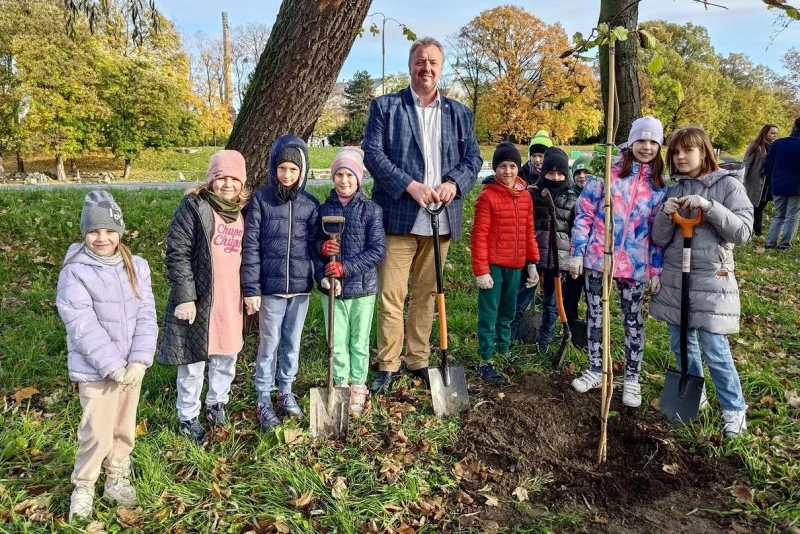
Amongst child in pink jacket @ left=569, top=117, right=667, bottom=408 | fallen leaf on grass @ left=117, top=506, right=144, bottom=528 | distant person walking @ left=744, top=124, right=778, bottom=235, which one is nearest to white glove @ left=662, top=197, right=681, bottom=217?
child in pink jacket @ left=569, top=117, right=667, bottom=408

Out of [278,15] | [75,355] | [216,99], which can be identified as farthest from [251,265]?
[216,99]

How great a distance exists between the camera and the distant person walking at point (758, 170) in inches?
374

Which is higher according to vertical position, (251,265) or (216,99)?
(216,99)

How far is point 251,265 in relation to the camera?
10.9 ft

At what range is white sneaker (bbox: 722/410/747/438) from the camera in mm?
3430

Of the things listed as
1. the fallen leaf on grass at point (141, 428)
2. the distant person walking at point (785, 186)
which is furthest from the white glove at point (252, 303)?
the distant person walking at point (785, 186)

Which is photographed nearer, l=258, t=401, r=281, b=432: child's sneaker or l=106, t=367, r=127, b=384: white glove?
l=106, t=367, r=127, b=384: white glove

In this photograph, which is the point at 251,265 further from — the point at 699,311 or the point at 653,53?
the point at 699,311

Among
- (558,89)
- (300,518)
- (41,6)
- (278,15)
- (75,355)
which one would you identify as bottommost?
(300,518)

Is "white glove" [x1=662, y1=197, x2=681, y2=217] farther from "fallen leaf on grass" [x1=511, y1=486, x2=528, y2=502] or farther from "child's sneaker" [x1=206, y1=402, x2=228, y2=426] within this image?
"child's sneaker" [x1=206, y1=402, x2=228, y2=426]

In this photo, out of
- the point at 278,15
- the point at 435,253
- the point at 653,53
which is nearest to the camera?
the point at 653,53

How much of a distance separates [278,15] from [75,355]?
3003mm

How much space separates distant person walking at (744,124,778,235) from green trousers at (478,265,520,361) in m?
7.87

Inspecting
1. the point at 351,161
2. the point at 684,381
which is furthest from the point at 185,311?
→ the point at 684,381
